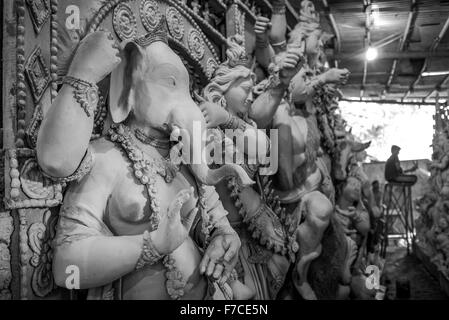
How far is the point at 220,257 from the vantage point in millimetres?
1484

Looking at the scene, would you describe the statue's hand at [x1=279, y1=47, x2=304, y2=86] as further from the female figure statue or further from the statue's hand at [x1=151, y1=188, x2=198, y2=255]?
the statue's hand at [x1=151, y1=188, x2=198, y2=255]

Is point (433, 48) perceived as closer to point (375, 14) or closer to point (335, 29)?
point (375, 14)

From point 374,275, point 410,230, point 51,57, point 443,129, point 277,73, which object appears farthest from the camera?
point 410,230

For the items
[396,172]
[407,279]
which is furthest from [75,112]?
[396,172]

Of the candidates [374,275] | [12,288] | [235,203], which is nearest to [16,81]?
[12,288]

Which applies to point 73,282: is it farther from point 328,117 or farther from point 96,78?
point 328,117

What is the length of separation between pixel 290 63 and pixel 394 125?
2.55 meters

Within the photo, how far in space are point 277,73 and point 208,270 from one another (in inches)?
37.4

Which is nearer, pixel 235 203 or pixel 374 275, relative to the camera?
pixel 235 203

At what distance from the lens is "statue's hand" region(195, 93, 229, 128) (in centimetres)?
179

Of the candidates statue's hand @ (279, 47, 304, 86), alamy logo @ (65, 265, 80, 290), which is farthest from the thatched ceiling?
alamy logo @ (65, 265, 80, 290)

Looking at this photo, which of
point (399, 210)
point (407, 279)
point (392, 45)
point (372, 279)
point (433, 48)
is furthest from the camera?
point (399, 210)

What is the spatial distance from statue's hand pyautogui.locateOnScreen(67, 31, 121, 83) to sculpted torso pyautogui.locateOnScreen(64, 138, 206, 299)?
0.23 metres

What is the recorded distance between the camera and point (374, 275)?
9.24ft
